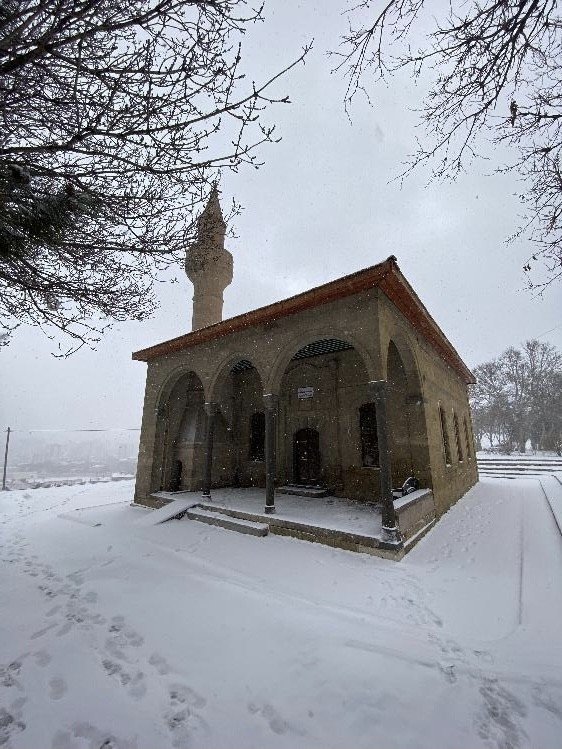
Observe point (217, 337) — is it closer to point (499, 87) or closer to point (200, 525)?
point (200, 525)

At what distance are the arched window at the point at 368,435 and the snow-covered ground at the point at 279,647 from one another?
10.4ft

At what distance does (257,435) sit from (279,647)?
8475 mm

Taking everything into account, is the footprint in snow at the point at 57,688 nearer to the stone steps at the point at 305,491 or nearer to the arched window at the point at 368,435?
the stone steps at the point at 305,491

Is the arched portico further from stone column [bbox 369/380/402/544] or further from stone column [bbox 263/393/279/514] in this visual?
stone column [bbox 369/380/402/544]

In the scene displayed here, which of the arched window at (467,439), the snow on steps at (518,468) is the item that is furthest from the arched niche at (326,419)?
the snow on steps at (518,468)

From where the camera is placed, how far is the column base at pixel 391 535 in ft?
17.3

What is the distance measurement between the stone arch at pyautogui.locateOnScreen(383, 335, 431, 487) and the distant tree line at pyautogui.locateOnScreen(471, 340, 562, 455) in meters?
29.1

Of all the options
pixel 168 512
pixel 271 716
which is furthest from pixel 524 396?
pixel 271 716

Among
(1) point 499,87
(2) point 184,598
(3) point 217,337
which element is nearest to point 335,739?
(2) point 184,598

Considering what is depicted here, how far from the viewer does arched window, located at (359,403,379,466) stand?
356 inches

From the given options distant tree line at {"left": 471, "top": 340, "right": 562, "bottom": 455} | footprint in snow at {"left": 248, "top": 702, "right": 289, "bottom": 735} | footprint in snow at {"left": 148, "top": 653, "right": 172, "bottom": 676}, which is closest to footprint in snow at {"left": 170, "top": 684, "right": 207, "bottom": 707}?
footprint in snow at {"left": 148, "top": 653, "right": 172, "bottom": 676}

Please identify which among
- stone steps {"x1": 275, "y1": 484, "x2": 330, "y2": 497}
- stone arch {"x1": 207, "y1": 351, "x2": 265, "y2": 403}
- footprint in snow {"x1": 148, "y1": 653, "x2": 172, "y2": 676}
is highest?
stone arch {"x1": 207, "y1": 351, "x2": 265, "y2": 403}

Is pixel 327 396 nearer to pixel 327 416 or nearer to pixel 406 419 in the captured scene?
pixel 327 416

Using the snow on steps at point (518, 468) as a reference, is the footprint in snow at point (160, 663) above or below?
below
